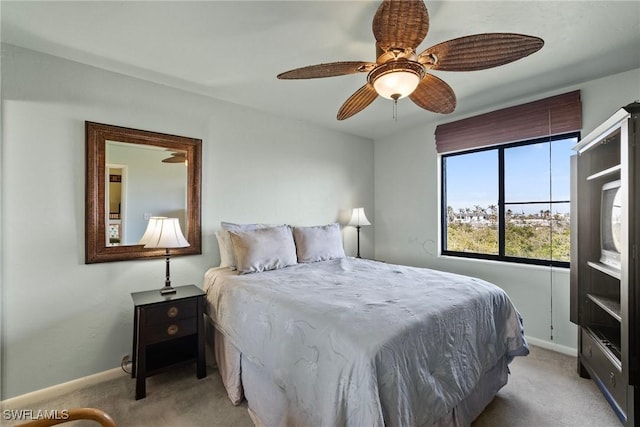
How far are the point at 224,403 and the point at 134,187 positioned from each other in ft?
6.09

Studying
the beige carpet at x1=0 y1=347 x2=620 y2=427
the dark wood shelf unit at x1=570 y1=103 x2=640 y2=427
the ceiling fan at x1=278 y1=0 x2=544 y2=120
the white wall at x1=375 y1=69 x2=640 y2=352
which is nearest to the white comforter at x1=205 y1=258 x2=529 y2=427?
the beige carpet at x1=0 y1=347 x2=620 y2=427

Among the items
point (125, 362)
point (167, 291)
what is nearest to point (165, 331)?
point (167, 291)

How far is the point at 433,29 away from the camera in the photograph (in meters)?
1.80

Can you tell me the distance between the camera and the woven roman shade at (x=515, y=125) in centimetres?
257

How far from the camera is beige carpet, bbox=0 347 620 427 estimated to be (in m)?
1.76

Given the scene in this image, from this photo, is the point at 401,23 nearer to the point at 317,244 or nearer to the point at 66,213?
the point at 317,244

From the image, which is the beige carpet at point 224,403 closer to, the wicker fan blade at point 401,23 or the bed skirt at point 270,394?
the bed skirt at point 270,394

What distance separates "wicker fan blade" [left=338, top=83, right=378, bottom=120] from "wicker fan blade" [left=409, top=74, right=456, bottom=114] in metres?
0.27

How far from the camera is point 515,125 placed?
9.41ft

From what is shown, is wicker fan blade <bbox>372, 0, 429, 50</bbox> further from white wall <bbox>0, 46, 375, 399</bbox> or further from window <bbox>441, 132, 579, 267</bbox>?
window <bbox>441, 132, 579, 267</bbox>

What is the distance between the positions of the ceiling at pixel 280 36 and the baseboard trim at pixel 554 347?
7.89 feet

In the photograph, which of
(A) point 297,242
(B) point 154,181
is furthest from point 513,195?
(B) point 154,181

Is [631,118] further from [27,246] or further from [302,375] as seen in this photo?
[27,246]

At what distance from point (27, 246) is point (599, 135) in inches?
160
